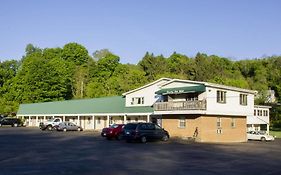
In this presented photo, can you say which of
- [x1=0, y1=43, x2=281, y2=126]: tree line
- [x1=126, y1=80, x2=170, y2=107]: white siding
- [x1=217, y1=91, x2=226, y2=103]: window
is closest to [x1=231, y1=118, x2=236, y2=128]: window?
[x1=217, y1=91, x2=226, y2=103]: window

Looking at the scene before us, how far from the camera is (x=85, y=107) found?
61.2 meters

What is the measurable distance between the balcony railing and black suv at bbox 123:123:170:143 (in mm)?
5004

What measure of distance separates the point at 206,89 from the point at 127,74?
52569mm

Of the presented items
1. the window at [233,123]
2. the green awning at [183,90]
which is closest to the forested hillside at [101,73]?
the window at [233,123]

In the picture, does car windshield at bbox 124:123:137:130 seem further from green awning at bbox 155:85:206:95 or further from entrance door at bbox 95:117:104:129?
→ entrance door at bbox 95:117:104:129

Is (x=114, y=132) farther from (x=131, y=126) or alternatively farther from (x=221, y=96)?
(x=221, y=96)

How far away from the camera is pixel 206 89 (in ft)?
133

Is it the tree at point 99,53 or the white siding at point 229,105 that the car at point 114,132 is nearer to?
the white siding at point 229,105

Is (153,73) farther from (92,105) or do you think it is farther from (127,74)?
(92,105)

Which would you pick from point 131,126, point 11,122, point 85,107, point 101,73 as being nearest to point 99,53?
point 101,73

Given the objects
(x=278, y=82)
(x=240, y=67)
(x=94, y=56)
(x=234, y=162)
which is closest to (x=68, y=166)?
(x=234, y=162)

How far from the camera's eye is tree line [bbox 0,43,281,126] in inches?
3501

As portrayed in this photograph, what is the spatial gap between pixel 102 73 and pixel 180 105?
208ft

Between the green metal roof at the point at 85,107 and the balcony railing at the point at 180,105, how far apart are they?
4.36m
